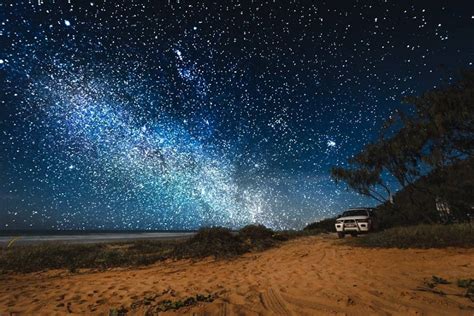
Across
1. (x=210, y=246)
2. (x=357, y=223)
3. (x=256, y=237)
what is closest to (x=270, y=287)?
(x=210, y=246)

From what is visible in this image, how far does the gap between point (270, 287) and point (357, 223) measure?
15.4 meters

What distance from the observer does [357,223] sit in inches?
801

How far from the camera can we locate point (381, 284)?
21.4 ft

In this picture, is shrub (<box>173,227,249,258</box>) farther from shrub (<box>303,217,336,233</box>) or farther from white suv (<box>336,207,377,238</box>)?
shrub (<box>303,217,336,233</box>)

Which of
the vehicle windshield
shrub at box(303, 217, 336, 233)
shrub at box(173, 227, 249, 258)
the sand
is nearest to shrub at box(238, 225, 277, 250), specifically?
shrub at box(173, 227, 249, 258)

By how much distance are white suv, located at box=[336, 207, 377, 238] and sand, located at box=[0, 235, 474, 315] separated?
892cm

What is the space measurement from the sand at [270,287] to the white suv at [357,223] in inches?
351

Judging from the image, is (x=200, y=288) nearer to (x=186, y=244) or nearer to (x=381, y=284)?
(x=381, y=284)

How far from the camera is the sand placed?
522 centimetres

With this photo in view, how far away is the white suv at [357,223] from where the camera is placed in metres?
20.1

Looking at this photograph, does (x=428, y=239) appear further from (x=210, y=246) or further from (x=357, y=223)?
(x=210, y=246)

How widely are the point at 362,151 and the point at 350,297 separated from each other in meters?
23.0

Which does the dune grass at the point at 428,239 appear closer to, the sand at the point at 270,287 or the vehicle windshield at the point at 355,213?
the sand at the point at 270,287

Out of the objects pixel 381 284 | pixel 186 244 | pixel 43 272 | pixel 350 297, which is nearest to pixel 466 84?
pixel 381 284
